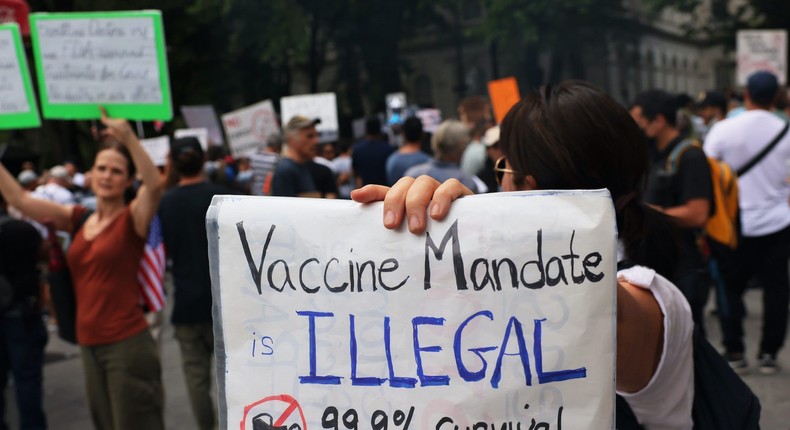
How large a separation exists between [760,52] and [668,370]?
1218cm

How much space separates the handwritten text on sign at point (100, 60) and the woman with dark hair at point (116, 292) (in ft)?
1.04

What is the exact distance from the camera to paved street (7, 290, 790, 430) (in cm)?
546

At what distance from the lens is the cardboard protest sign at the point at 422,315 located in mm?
1456

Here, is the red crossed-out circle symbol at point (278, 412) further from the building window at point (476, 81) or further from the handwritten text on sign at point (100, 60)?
the building window at point (476, 81)

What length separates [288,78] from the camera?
20031 mm

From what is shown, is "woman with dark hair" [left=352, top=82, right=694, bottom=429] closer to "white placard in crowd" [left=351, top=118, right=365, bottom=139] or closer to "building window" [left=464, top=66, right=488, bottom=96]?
"building window" [left=464, top=66, right=488, bottom=96]

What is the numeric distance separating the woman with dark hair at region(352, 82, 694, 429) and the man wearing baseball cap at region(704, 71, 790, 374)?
182 inches

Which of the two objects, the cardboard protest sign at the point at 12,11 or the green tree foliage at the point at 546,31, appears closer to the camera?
the cardboard protest sign at the point at 12,11

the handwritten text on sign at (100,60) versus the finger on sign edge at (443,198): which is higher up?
the handwritten text on sign at (100,60)

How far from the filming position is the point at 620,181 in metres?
1.83

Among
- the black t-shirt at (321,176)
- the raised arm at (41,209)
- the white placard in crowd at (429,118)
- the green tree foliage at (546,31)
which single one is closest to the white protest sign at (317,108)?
the white placard in crowd at (429,118)

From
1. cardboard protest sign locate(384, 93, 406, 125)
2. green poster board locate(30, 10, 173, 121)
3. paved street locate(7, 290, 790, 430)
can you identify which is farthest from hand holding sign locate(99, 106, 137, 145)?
cardboard protest sign locate(384, 93, 406, 125)

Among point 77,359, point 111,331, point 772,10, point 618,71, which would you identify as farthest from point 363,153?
point 772,10

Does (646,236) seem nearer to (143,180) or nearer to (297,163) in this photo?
(143,180)
